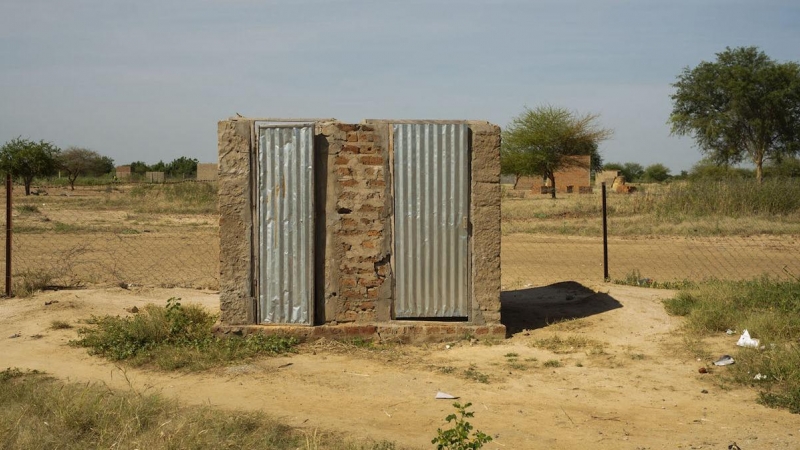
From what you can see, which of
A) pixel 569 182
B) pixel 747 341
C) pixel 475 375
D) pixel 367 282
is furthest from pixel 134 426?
pixel 569 182

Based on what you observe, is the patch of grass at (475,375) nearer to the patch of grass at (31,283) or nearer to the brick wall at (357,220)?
the brick wall at (357,220)

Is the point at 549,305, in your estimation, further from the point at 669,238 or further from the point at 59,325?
the point at 669,238

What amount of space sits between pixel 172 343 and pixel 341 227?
Result: 202cm

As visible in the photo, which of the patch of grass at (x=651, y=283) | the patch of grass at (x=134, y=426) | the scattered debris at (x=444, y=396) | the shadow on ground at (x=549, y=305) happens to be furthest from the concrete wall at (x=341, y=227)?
the patch of grass at (x=651, y=283)

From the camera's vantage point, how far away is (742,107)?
108 ft

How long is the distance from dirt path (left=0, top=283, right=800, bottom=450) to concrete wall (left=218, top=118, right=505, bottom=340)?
45cm

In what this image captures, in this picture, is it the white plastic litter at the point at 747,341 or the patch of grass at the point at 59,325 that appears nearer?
the white plastic litter at the point at 747,341

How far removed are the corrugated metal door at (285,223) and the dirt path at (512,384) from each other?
0.60 meters

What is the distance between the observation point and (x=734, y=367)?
6621 mm

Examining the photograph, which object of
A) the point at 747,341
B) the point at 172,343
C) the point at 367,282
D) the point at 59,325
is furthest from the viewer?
the point at 59,325

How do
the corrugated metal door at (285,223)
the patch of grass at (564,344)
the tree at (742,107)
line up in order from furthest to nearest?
1. the tree at (742,107)
2. the corrugated metal door at (285,223)
3. the patch of grass at (564,344)

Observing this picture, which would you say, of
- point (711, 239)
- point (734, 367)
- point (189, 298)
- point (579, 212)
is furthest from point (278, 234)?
point (579, 212)

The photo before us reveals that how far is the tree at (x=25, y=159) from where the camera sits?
3809 centimetres

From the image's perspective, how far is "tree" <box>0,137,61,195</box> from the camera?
125 ft
